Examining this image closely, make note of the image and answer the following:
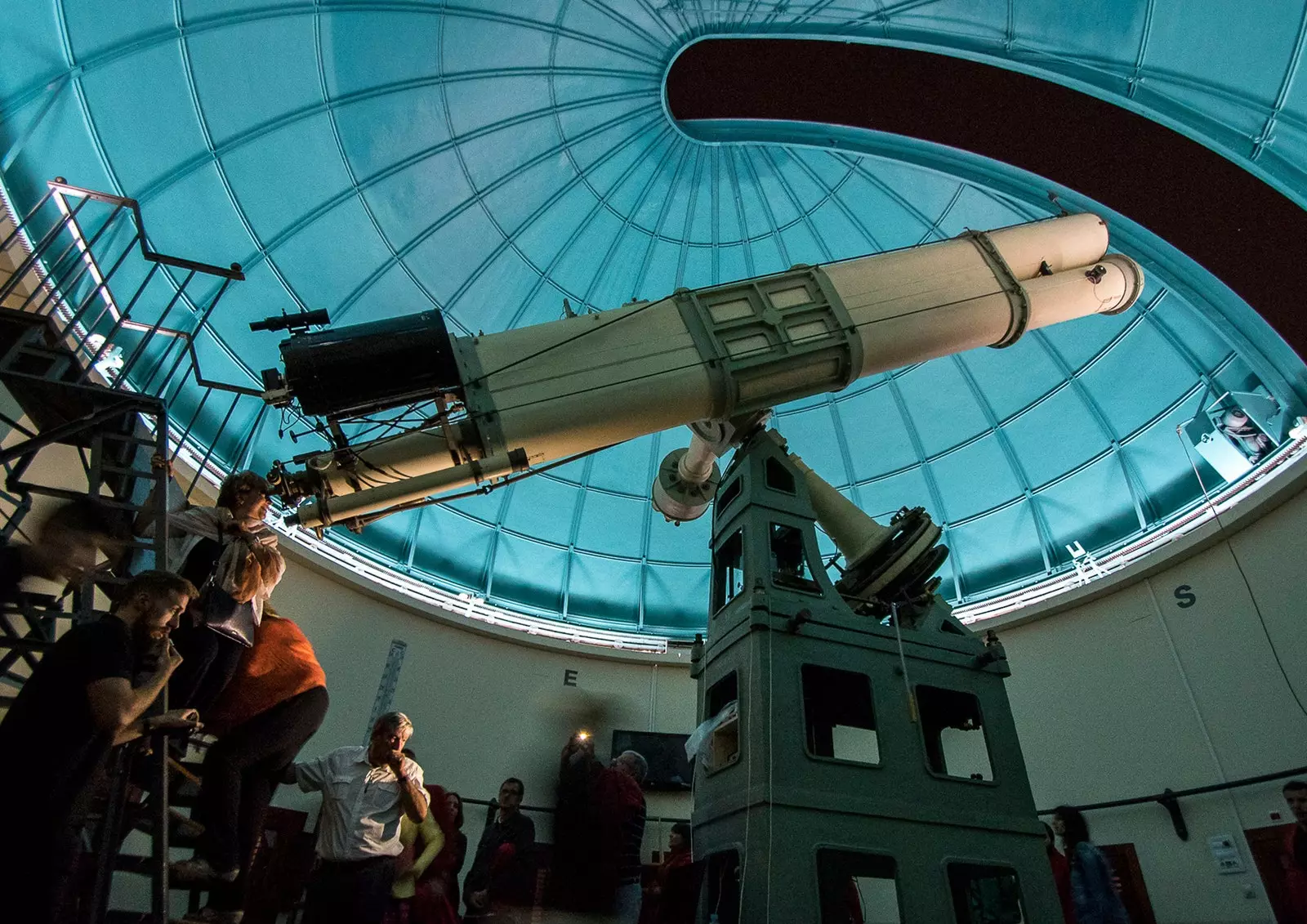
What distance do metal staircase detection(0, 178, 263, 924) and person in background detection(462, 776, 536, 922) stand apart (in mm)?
2932

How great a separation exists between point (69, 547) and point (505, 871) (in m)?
4.33

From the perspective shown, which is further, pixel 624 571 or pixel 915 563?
pixel 624 571

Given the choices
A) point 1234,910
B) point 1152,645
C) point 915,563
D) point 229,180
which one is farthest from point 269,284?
point 1234,910

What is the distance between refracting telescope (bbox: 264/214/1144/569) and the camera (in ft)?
16.1

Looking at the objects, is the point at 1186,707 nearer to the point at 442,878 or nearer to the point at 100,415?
the point at 442,878

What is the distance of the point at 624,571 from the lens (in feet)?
42.0

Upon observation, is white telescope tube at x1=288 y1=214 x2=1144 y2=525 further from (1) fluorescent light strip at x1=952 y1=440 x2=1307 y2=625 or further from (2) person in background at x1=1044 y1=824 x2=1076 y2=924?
(2) person in background at x1=1044 y1=824 x2=1076 y2=924

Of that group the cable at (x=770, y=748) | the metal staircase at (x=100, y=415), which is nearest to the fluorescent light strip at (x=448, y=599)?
the metal staircase at (x=100, y=415)

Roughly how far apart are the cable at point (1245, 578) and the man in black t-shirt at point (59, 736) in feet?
32.7

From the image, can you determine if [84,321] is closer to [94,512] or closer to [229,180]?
[229,180]

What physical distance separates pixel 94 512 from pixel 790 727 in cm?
468

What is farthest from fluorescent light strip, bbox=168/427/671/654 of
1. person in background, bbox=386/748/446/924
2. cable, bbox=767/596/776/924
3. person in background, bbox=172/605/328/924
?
cable, bbox=767/596/776/924

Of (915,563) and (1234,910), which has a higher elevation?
(915,563)

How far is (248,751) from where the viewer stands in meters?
3.37
